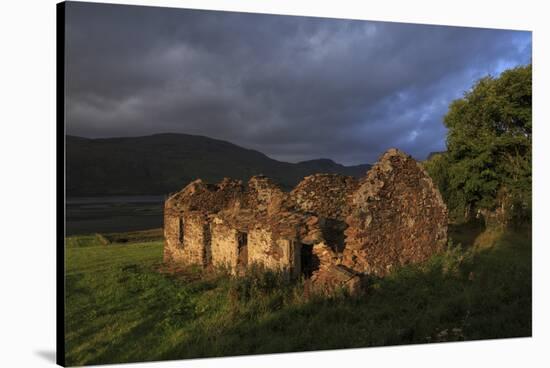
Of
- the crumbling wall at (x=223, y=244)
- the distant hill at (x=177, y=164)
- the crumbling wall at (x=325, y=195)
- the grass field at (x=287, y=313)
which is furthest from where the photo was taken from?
the distant hill at (x=177, y=164)

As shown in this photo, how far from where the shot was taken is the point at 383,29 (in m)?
8.80

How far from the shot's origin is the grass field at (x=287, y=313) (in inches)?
281

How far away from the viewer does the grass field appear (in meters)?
7.14

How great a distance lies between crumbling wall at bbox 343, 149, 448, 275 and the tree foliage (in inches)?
122

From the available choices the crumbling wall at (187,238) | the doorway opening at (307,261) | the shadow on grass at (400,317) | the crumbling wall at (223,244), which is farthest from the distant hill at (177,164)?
the shadow on grass at (400,317)

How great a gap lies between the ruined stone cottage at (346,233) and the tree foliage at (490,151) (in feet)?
11.4

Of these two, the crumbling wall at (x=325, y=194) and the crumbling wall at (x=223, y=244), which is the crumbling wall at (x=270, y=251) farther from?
the crumbling wall at (x=325, y=194)

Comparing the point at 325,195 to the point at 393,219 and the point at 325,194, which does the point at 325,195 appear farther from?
the point at 393,219

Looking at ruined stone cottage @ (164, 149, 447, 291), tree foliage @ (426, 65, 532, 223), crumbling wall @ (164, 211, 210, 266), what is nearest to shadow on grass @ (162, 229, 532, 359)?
ruined stone cottage @ (164, 149, 447, 291)

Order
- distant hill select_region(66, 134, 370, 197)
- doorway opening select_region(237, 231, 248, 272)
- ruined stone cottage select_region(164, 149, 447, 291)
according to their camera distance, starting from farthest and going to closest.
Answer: distant hill select_region(66, 134, 370, 197)
doorway opening select_region(237, 231, 248, 272)
ruined stone cottage select_region(164, 149, 447, 291)

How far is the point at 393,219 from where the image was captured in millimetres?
10258

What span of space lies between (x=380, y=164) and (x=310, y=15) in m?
4.09

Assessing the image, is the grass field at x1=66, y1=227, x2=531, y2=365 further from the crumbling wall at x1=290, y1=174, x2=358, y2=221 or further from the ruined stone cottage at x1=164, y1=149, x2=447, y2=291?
the crumbling wall at x1=290, y1=174, x2=358, y2=221

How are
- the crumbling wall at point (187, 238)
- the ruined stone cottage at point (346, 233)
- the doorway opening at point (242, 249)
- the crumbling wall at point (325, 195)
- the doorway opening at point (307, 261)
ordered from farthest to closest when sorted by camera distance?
the crumbling wall at point (325, 195)
the crumbling wall at point (187, 238)
the doorway opening at point (242, 249)
the doorway opening at point (307, 261)
the ruined stone cottage at point (346, 233)
